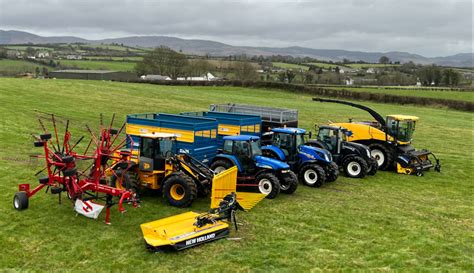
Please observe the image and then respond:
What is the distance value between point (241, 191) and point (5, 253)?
7.33m

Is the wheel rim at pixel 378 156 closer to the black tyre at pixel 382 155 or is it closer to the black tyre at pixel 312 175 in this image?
the black tyre at pixel 382 155

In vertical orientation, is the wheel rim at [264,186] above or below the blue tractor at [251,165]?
below

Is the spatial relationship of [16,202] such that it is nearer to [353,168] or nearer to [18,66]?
[353,168]

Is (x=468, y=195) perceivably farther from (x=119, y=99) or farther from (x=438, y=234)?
(x=119, y=99)

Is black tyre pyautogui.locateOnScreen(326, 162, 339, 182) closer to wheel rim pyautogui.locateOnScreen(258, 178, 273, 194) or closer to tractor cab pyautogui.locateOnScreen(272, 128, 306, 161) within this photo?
tractor cab pyautogui.locateOnScreen(272, 128, 306, 161)

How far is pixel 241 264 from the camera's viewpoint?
928 cm

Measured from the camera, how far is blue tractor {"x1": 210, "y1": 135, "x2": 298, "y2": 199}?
14.5 meters

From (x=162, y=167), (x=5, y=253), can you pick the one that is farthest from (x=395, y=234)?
(x=5, y=253)

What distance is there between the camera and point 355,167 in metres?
18.5

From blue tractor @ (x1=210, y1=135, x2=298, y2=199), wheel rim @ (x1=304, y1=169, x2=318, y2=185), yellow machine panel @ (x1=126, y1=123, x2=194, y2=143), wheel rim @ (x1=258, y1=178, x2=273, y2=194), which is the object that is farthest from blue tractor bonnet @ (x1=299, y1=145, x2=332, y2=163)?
yellow machine panel @ (x1=126, y1=123, x2=194, y2=143)

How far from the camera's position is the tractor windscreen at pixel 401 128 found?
68.4 feet

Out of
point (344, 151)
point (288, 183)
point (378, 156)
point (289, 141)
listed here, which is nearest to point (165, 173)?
point (288, 183)

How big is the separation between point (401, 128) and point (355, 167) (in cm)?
401

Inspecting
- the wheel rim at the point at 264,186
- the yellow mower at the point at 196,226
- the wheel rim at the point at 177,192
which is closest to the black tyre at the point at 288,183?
the wheel rim at the point at 264,186
